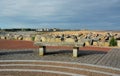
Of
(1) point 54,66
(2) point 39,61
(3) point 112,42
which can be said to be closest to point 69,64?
(1) point 54,66

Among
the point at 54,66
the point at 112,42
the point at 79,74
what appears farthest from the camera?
the point at 112,42

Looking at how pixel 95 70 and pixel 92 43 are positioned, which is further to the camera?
pixel 92 43

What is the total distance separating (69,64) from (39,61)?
5.18 feet

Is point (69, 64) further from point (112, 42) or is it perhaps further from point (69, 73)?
point (112, 42)

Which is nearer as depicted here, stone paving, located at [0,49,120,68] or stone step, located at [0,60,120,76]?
stone step, located at [0,60,120,76]

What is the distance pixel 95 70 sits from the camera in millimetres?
11734

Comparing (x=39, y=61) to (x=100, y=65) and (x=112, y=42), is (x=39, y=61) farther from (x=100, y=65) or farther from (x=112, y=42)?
(x=112, y=42)

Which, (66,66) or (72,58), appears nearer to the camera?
(66,66)

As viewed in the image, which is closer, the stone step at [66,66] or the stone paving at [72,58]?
the stone step at [66,66]

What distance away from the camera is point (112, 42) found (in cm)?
2373

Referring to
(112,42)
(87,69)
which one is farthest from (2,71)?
(112,42)

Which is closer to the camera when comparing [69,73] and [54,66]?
[69,73]

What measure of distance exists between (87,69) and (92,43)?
13297 millimetres

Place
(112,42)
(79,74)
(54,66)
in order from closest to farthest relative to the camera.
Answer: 1. (79,74)
2. (54,66)
3. (112,42)
